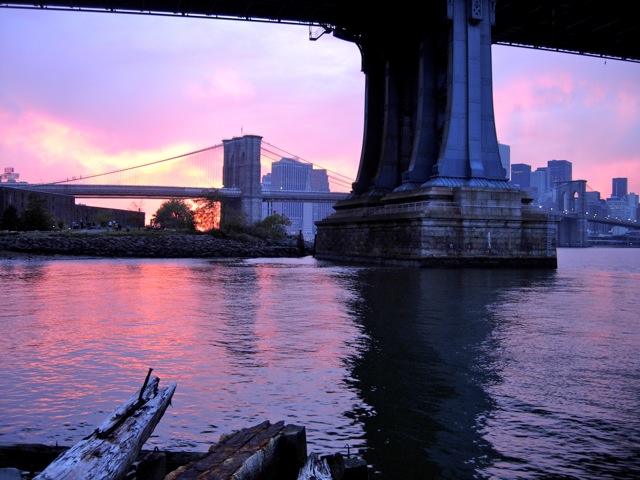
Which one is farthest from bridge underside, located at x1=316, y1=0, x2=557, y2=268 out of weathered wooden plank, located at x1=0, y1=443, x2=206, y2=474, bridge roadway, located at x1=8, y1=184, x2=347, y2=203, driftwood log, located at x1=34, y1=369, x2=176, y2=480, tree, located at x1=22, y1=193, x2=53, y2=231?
bridge roadway, located at x1=8, y1=184, x2=347, y2=203

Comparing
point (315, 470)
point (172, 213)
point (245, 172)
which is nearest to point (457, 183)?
point (315, 470)

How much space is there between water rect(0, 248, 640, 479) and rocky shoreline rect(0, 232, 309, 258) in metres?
39.7

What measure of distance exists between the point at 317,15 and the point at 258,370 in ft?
158

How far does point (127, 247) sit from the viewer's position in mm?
59625

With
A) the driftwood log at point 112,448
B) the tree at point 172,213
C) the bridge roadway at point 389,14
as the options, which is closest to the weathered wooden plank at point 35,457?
the driftwood log at point 112,448

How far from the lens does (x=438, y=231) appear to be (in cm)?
3678

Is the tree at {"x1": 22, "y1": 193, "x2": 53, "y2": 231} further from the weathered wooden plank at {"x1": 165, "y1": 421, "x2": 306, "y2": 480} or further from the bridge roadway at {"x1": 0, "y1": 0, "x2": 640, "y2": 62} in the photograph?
the weathered wooden plank at {"x1": 165, "y1": 421, "x2": 306, "y2": 480}

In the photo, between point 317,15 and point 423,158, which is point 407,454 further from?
point 317,15

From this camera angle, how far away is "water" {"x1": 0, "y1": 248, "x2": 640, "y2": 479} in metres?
5.75

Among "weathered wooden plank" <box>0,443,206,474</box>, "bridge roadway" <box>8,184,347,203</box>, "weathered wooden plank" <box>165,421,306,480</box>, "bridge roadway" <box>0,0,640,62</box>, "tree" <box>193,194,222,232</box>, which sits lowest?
"weathered wooden plank" <box>0,443,206,474</box>

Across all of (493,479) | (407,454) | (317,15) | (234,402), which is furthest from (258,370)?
(317,15)

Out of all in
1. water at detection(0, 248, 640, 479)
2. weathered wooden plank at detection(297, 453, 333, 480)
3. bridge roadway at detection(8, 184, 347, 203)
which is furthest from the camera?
bridge roadway at detection(8, 184, 347, 203)

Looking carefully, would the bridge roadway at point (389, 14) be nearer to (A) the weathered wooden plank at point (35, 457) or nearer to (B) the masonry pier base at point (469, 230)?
(B) the masonry pier base at point (469, 230)

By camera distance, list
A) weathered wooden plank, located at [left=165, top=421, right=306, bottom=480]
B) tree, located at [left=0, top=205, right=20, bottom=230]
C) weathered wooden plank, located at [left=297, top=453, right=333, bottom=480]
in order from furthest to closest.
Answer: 1. tree, located at [left=0, top=205, right=20, bottom=230]
2. weathered wooden plank, located at [left=297, top=453, right=333, bottom=480]
3. weathered wooden plank, located at [left=165, top=421, right=306, bottom=480]
